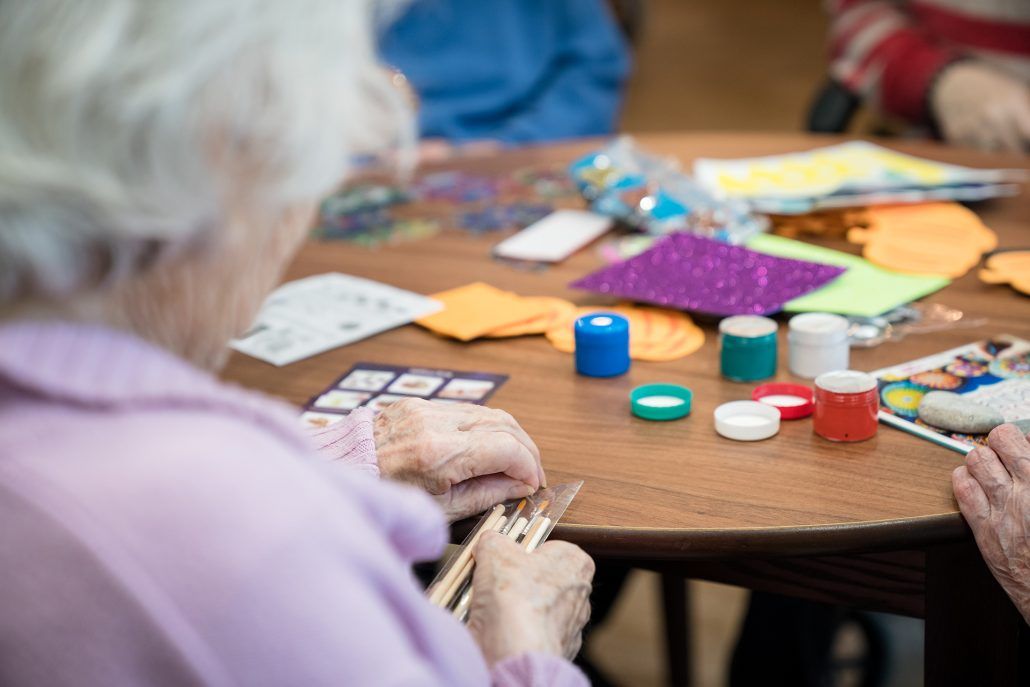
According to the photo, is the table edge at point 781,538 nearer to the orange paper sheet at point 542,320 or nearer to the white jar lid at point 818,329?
the white jar lid at point 818,329

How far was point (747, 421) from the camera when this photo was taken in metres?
1.11

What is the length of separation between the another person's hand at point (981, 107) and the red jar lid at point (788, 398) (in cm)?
115

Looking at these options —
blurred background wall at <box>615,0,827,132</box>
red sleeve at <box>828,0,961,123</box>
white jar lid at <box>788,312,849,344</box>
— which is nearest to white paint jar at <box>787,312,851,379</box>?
white jar lid at <box>788,312,849,344</box>

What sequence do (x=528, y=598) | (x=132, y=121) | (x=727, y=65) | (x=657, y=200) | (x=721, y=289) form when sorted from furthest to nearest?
(x=727, y=65) → (x=657, y=200) → (x=721, y=289) → (x=528, y=598) → (x=132, y=121)

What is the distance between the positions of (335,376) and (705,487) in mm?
471

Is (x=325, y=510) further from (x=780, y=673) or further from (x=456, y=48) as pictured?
(x=456, y=48)

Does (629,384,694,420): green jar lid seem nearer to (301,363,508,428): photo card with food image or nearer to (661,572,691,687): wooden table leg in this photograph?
(301,363,508,428): photo card with food image

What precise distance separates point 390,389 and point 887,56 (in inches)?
60.8

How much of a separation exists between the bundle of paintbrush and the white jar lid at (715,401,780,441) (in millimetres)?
165

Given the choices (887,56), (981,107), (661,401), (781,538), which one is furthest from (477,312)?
(887,56)

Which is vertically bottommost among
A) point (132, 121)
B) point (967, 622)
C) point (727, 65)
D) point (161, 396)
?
point (727, 65)

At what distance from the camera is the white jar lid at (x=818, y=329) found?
1184mm

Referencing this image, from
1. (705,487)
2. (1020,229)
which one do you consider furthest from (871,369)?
(1020,229)

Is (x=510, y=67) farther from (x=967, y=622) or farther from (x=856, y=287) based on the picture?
(x=967, y=622)
